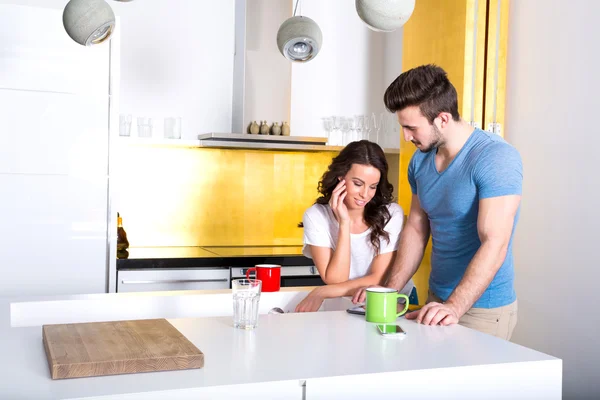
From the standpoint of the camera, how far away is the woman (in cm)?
263

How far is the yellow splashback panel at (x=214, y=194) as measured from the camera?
4.46m

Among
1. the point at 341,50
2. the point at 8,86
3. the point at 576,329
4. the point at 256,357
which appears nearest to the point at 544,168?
the point at 576,329

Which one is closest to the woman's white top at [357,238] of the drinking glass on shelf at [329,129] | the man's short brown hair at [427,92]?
the man's short brown hair at [427,92]

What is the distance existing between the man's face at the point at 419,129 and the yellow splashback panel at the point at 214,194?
2.53m

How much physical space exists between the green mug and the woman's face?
0.80 metres

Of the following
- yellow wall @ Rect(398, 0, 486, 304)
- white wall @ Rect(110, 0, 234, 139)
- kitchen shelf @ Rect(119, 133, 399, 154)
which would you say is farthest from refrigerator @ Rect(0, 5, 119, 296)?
yellow wall @ Rect(398, 0, 486, 304)

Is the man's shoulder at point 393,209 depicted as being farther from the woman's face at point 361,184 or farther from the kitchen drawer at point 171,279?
the kitchen drawer at point 171,279

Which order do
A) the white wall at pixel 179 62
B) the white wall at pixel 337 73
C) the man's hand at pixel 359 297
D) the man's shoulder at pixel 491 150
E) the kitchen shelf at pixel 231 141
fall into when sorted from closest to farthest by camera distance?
the man's shoulder at pixel 491 150
the man's hand at pixel 359 297
the kitchen shelf at pixel 231 141
the white wall at pixel 179 62
the white wall at pixel 337 73

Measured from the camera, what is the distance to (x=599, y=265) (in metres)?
3.32

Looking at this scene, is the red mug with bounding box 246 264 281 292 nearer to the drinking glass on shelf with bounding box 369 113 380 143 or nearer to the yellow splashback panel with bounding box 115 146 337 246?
the yellow splashback panel with bounding box 115 146 337 246

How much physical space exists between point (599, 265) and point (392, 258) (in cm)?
134

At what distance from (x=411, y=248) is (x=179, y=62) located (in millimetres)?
2632

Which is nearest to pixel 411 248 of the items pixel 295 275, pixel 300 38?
pixel 300 38

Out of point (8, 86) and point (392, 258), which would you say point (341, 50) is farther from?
point (392, 258)
